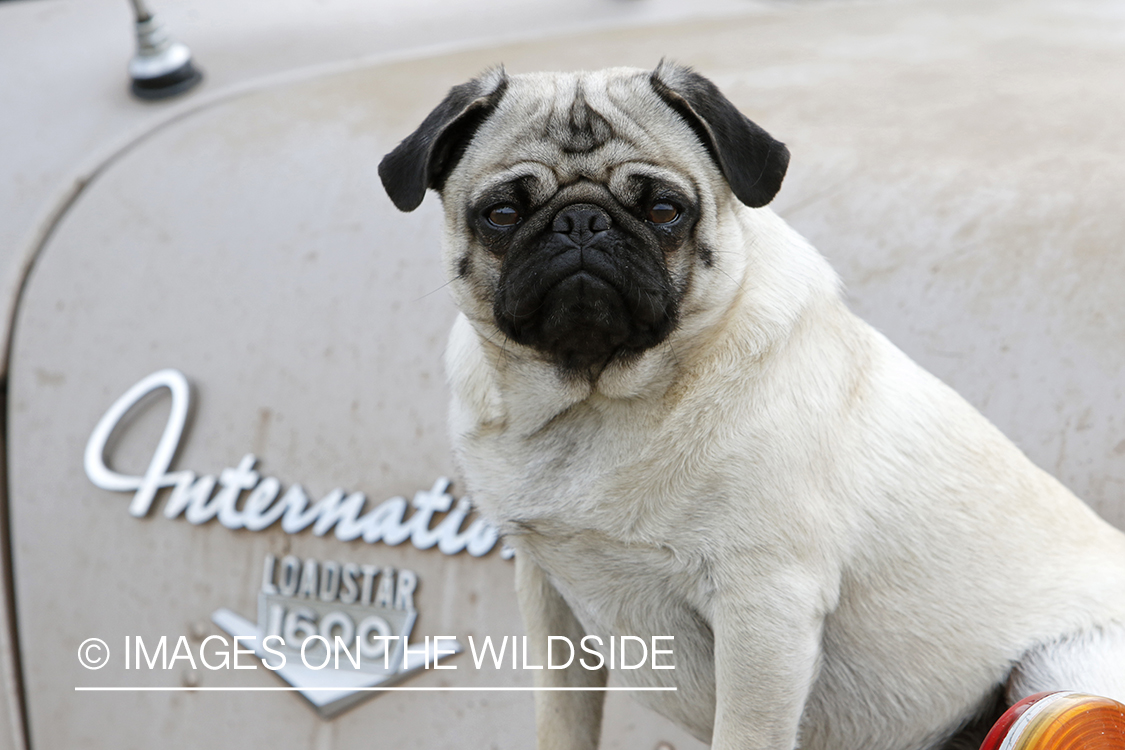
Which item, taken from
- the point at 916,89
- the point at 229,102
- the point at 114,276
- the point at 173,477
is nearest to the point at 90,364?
the point at 114,276

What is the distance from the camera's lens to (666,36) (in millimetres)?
2256

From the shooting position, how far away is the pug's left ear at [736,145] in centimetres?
106

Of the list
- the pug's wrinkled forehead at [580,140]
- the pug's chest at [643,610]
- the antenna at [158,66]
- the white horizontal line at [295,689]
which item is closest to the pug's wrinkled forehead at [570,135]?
the pug's wrinkled forehead at [580,140]

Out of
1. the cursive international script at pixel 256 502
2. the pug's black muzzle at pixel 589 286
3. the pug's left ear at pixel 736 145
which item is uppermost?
the pug's left ear at pixel 736 145

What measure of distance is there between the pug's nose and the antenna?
1254 millimetres

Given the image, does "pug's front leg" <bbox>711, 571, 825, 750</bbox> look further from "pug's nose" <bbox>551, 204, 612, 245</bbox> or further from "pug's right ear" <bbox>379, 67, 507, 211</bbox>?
"pug's right ear" <bbox>379, 67, 507, 211</bbox>

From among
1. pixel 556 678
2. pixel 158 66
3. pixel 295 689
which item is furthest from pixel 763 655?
pixel 158 66

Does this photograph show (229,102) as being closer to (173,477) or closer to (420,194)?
(173,477)

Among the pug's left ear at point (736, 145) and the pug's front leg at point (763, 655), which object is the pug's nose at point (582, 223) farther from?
the pug's front leg at point (763, 655)

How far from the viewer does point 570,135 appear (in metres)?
1.17

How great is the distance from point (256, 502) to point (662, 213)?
864 mm

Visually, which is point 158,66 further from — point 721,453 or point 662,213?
point 721,453

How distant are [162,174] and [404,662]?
3.35ft

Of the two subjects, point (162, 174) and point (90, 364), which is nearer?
point (90, 364)
